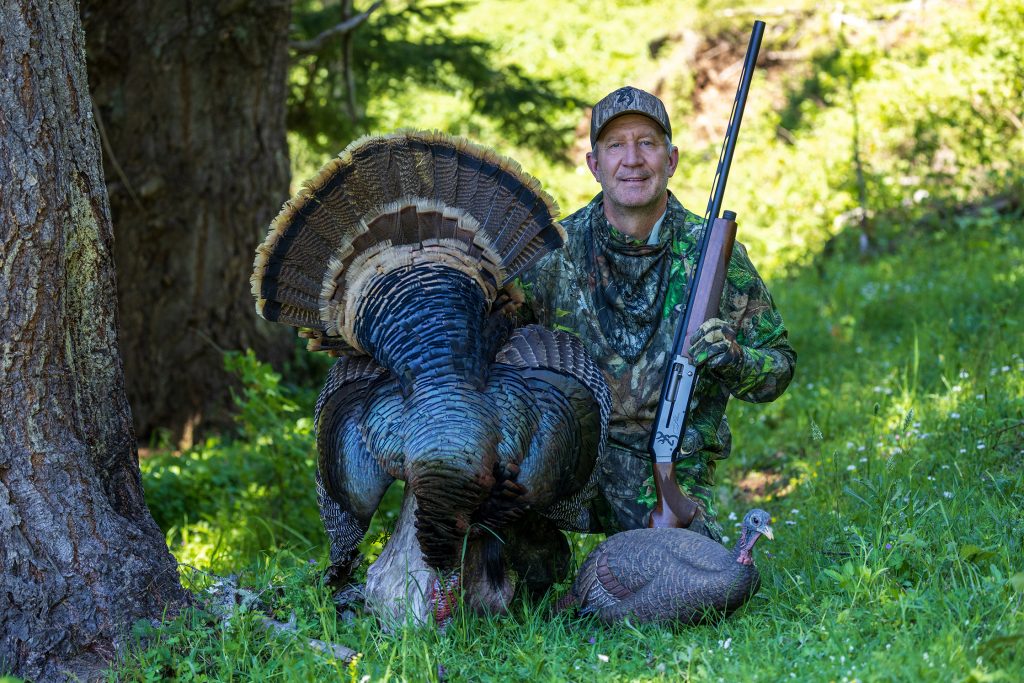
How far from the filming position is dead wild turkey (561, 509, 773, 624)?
11.3 feet

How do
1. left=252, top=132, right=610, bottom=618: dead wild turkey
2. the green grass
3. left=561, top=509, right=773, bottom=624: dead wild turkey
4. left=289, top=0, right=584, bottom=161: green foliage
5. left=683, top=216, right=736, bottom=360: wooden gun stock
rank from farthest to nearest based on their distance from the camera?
left=289, top=0, right=584, bottom=161: green foliage
left=683, top=216, right=736, bottom=360: wooden gun stock
left=252, top=132, right=610, bottom=618: dead wild turkey
left=561, top=509, right=773, bottom=624: dead wild turkey
the green grass

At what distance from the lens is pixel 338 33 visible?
27.3 feet

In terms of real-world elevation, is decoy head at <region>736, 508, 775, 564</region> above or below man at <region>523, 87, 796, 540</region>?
below

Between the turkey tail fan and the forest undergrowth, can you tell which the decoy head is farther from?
the turkey tail fan

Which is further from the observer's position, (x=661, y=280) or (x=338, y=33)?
(x=338, y=33)

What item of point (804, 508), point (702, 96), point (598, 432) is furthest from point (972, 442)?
point (702, 96)

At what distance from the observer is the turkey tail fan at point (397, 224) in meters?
3.88

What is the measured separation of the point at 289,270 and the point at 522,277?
103 cm

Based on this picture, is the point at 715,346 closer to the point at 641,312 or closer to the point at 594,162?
the point at 641,312

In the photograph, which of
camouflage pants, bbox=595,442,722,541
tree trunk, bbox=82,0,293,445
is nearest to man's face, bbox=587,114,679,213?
camouflage pants, bbox=595,442,722,541

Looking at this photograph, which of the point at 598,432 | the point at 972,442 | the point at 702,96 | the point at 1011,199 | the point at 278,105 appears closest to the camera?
the point at 598,432

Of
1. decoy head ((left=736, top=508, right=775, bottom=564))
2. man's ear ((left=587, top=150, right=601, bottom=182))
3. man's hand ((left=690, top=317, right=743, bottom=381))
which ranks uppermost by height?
man's ear ((left=587, top=150, right=601, bottom=182))

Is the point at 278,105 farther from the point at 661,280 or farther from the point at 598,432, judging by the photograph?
the point at 598,432

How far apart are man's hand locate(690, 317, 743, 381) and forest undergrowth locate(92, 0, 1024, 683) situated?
76 centimetres
